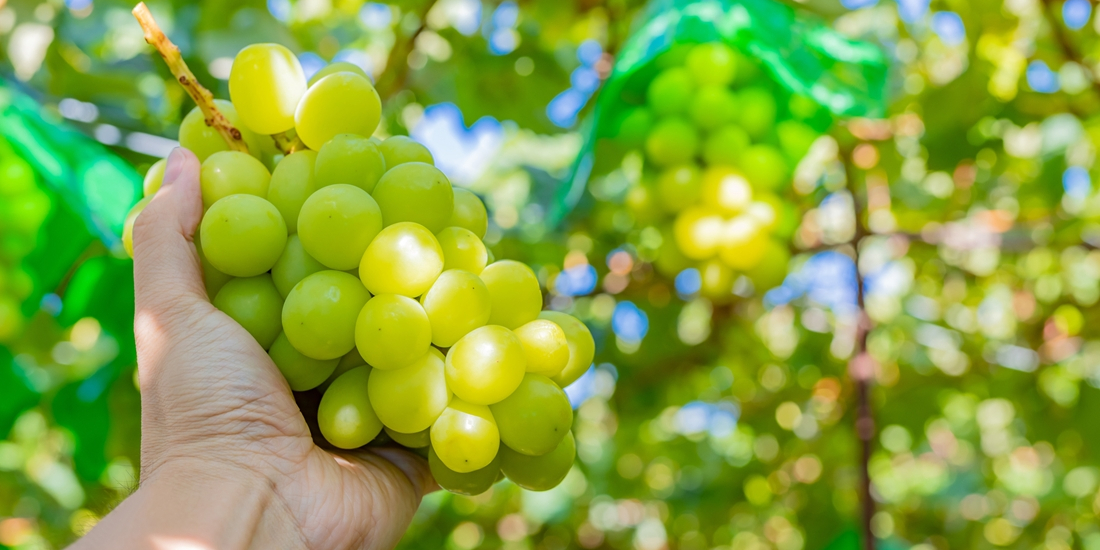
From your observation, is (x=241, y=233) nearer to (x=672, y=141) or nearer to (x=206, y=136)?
(x=206, y=136)

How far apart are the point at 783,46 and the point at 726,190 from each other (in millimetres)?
268

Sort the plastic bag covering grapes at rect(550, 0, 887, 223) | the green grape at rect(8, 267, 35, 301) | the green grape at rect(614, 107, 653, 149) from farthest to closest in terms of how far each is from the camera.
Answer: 1. the green grape at rect(614, 107, 653, 149)
2. the green grape at rect(8, 267, 35, 301)
3. the plastic bag covering grapes at rect(550, 0, 887, 223)

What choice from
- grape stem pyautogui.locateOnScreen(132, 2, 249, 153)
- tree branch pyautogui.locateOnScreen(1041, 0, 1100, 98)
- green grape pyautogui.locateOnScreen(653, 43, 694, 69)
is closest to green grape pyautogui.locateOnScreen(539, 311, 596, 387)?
grape stem pyautogui.locateOnScreen(132, 2, 249, 153)

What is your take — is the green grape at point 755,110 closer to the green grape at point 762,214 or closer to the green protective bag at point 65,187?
the green grape at point 762,214

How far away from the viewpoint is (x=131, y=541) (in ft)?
2.00

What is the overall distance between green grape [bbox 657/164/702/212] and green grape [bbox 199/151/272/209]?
2.44 feet

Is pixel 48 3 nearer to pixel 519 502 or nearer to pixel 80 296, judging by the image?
pixel 80 296

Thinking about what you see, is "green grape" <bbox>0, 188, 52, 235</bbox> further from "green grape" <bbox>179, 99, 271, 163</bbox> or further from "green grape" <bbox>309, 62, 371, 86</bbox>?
"green grape" <bbox>309, 62, 371, 86</bbox>

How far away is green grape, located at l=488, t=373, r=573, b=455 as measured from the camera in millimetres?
706

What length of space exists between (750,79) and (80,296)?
122cm

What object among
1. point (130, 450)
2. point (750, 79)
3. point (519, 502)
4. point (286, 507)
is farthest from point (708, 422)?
point (286, 507)

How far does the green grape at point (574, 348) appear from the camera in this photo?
2.66 ft

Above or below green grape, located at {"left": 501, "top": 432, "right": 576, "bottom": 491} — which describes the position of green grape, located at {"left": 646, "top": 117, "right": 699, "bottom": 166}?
above

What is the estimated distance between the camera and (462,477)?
0.76 meters
